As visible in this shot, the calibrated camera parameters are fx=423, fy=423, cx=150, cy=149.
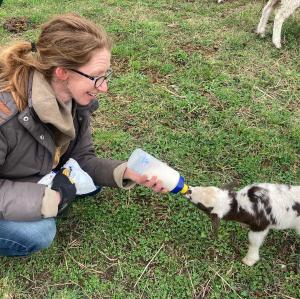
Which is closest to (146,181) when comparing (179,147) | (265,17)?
(179,147)

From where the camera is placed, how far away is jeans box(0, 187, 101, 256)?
3266 mm

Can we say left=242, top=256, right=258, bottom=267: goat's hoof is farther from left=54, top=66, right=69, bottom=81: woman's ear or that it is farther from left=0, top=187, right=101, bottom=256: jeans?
left=54, top=66, right=69, bottom=81: woman's ear

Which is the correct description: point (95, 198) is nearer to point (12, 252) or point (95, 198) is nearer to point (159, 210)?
point (159, 210)

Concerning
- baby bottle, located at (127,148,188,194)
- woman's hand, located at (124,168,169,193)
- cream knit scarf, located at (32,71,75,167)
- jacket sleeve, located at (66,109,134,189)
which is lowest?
jacket sleeve, located at (66,109,134,189)

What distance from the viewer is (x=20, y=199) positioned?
3068mm

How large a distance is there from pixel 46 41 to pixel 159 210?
2.05m

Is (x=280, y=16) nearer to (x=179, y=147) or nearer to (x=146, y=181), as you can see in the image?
(x=179, y=147)

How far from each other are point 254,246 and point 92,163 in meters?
1.62

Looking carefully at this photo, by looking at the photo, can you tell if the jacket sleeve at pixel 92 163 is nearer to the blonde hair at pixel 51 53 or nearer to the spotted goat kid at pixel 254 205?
the spotted goat kid at pixel 254 205

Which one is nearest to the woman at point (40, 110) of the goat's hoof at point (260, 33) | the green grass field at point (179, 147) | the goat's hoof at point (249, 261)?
the green grass field at point (179, 147)

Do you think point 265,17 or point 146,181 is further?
point 265,17

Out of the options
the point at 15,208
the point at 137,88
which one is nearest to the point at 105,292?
the point at 15,208

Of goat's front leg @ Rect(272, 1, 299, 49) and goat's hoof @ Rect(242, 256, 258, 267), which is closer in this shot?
goat's hoof @ Rect(242, 256, 258, 267)

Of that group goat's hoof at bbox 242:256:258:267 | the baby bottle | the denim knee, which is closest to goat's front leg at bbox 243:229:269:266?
goat's hoof at bbox 242:256:258:267
